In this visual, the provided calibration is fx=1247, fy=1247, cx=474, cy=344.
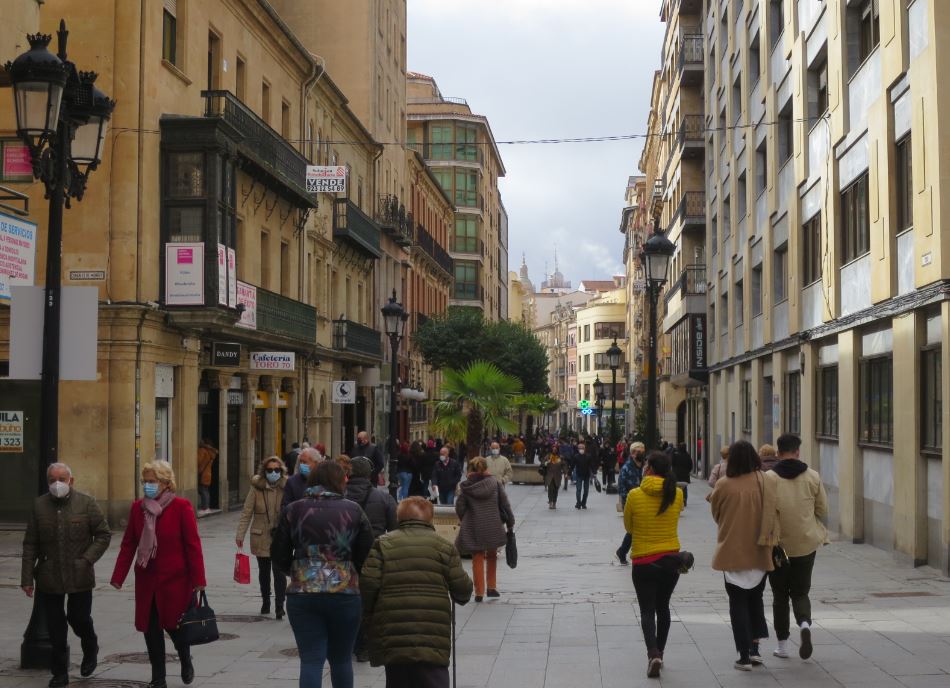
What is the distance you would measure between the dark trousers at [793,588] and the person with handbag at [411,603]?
13.1 ft

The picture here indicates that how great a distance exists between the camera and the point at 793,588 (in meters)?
9.78

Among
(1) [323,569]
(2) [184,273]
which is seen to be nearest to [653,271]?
(2) [184,273]

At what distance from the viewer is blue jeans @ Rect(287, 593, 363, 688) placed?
283 inches

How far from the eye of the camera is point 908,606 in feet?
42.3

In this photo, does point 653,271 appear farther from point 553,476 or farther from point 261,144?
point 261,144

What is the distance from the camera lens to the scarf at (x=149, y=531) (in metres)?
8.49

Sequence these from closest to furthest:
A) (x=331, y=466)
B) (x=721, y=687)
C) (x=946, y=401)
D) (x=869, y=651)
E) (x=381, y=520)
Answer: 1. (x=331, y=466)
2. (x=721, y=687)
3. (x=869, y=651)
4. (x=381, y=520)
5. (x=946, y=401)

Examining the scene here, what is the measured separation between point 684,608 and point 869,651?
3149mm

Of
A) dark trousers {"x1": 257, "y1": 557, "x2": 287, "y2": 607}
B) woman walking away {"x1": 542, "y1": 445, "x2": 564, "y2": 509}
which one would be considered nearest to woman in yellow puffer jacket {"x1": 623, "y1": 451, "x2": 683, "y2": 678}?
dark trousers {"x1": 257, "y1": 557, "x2": 287, "y2": 607}

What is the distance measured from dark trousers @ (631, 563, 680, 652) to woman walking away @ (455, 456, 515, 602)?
4.52 m

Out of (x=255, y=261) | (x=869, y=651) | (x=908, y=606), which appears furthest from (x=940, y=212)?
Result: (x=255, y=261)

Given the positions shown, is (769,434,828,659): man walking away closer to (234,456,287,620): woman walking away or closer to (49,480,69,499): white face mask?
(234,456,287,620): woman walking away

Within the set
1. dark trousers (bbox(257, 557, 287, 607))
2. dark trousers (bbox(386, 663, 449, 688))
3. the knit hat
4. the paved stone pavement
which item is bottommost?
the paved stone pavement

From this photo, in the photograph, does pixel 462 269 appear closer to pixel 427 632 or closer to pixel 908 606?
pixel 908 606
